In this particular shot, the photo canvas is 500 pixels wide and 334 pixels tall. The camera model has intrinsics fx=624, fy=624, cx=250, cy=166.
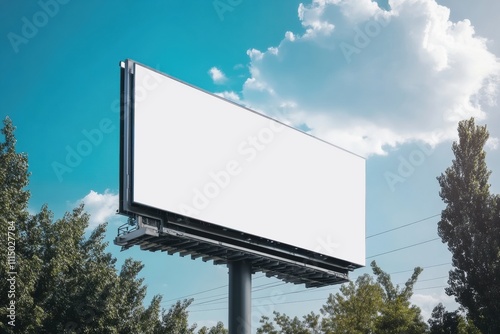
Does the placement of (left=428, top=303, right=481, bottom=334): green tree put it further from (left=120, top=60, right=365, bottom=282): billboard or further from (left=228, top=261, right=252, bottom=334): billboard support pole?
(left=228, top=261, right=252, bottom=334): billboard support pole

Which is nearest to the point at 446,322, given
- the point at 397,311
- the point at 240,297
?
the point at 397,311

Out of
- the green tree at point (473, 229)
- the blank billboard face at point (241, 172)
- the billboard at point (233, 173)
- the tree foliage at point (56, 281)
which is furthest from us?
the green tree at point (473, 229)

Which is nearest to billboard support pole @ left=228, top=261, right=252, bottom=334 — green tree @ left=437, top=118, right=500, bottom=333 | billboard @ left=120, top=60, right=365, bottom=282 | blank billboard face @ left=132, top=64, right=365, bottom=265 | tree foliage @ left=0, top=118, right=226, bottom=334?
billboard @ left=120, top=60, right=365, bottom=282

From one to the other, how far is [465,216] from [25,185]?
55.9 ft

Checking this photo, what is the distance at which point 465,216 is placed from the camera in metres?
25.4

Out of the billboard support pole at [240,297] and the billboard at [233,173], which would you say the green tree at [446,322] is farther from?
the billboard support pole at [240,297]

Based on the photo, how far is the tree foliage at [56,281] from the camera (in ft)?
66.2

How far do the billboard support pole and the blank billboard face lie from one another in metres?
1.10

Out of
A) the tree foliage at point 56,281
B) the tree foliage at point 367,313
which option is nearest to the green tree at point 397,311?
the tree foliage at point 367,313

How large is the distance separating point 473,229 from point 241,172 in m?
12.3

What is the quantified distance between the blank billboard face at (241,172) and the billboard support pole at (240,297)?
1102mm

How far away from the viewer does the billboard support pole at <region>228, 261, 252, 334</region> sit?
16188 millimetres

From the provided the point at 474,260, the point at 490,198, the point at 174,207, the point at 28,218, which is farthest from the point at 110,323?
the point at 490,198

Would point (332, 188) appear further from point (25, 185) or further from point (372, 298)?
point (25, 185)
